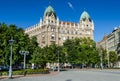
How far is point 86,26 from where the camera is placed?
15975cm

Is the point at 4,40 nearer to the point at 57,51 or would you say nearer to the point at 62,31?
the point at 57,51

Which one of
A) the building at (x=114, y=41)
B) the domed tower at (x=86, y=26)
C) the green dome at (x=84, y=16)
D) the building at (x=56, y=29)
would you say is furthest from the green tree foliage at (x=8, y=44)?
the green dome at (x=84, y=16)

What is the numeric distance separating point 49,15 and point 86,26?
25.1 metres

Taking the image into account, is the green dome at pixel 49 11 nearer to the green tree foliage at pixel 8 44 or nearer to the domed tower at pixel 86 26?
the domed tower at pixel 86 26

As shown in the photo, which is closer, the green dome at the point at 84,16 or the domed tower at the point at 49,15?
the domed tower at the point at 49,15

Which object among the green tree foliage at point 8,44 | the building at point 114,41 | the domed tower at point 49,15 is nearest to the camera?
the green tree foliage at point 8,44

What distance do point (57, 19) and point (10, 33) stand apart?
8605 cm

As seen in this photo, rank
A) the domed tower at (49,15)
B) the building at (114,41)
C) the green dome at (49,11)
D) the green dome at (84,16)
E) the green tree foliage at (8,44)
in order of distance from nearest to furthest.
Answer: the green tree foliage at (8,44)
the building at (114,41)
the domed tower at (49,15)
the green dome at (49,11)
the green dome at (84,16)

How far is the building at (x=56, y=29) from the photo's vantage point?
14566cm

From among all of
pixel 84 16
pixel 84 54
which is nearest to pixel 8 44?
pixel 84 54

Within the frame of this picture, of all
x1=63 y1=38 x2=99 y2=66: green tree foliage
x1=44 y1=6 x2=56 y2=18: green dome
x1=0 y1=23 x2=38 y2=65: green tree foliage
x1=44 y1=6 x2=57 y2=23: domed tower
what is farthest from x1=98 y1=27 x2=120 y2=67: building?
x1=0 y1=23 x2=38 y2=65: green tree foliage

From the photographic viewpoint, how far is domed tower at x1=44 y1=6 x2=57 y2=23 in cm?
14648

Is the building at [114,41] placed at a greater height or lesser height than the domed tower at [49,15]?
lesser

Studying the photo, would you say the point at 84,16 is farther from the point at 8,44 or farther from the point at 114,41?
the point at 8,44
